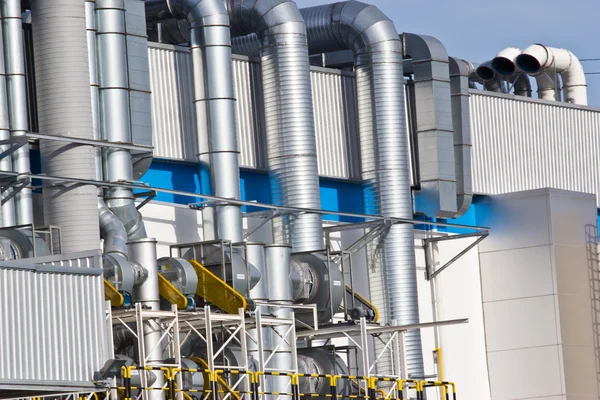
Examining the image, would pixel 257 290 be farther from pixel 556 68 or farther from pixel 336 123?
pixel 556 68

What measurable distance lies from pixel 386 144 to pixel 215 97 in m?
5.34

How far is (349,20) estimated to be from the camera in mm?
37531

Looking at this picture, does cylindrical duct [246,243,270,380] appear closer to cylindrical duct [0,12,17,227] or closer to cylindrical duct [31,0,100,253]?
cylindrical duct [31,0,100,253]

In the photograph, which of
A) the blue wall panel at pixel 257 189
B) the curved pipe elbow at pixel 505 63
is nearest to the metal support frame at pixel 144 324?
the blue wall panel at pixel 257 189

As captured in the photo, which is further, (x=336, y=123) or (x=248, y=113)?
(x=336, y=123)

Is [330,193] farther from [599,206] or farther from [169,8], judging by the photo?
[599,206]

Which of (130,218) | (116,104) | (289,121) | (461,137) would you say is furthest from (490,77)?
(130,218)

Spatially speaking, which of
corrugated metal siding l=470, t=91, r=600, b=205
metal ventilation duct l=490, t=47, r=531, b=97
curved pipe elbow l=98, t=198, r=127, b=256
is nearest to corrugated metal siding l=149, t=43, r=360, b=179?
curved pipe elbow l=98, t=198, r=127, b=256

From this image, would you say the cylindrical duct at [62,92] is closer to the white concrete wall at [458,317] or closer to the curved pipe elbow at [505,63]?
the white concrete wall at [458,317]

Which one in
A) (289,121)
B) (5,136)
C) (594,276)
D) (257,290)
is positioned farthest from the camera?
(594,276)

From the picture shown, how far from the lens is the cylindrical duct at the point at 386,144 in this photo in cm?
3647

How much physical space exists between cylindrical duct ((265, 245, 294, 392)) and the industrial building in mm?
71

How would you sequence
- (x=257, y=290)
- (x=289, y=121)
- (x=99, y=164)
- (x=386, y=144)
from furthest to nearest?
(x=386, y=144), (x=289, y=121), (x=257, y=290), (x=99, y=164)

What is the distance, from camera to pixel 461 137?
131ft
